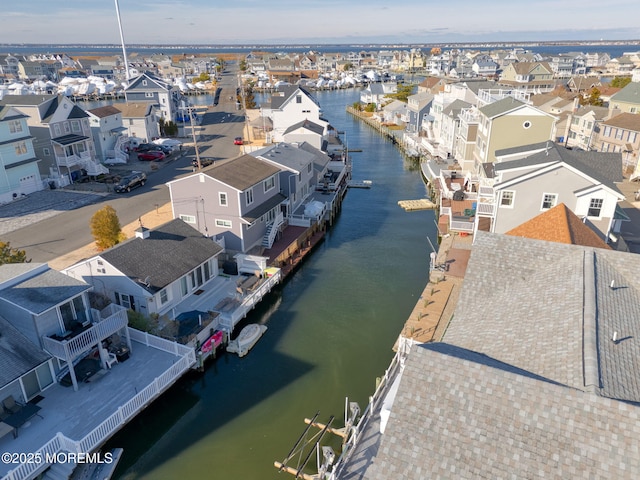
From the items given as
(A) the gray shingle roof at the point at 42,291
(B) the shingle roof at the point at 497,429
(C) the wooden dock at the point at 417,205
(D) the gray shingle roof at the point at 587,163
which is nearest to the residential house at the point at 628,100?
(C) the wooden dock at the point at 417,205

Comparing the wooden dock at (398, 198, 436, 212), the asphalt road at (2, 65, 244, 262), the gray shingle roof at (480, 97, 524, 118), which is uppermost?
the gray shingle roof at (480, 97, 524, 118)

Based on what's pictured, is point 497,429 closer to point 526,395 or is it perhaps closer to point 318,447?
point 526,395

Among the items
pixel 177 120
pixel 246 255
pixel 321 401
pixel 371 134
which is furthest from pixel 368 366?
pixel 177 120

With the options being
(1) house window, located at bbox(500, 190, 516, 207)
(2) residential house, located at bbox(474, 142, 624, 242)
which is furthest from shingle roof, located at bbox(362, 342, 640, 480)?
(2) residential house, located at bbox(474, 142, 624, 242)

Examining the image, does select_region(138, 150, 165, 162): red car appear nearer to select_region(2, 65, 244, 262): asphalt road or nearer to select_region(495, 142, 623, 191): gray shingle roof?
select_region(2, 65, 244, 262): asphalt road

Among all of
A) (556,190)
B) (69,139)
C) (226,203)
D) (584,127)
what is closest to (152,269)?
(226,203)

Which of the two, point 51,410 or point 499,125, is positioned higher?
point 499,125

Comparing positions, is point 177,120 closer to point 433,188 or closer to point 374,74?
point 433,188
